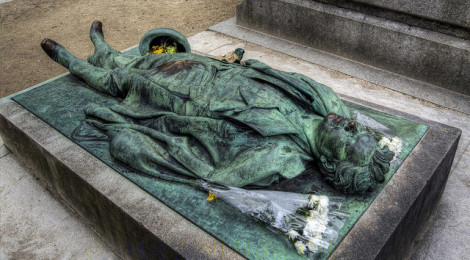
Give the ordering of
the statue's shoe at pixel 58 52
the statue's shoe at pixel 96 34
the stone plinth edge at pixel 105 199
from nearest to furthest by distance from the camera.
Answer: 1. the stone plinth edge at pixel 105 199
2. the statue's shoe at pixel 58 52
3. the statue's shoe at pixel 96 34

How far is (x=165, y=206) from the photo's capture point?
271 cm

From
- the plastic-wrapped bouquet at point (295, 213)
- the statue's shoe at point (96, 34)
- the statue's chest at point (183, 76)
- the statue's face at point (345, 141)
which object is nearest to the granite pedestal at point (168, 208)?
the plastic-wrapped bouquet at point (295, 213)

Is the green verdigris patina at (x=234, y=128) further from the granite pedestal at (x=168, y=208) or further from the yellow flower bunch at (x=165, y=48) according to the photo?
the yellow flower bunch at (x=165, y=48)

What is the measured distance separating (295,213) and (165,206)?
83cm

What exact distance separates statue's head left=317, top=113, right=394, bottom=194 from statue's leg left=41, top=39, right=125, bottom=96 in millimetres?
1873

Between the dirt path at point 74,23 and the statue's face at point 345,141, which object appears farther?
the dirt path at point 74,23

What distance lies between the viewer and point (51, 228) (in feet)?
11.2

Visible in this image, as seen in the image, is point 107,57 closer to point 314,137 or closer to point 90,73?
point 90,73

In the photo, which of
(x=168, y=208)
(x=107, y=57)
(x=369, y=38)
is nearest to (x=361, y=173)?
(x=168, y=208)

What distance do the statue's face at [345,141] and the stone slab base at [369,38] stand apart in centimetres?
260

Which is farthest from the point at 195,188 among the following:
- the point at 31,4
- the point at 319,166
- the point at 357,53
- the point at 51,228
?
the point at 31,4

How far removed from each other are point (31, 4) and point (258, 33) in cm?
498

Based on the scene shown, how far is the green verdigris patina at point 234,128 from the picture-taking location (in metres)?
2.60

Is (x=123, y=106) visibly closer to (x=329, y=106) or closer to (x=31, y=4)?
(x=329, y=106)
